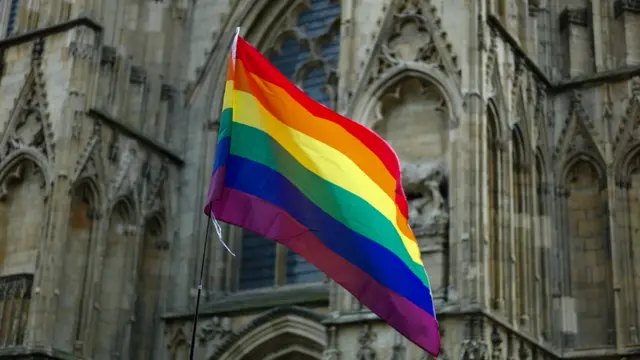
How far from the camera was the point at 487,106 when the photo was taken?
1589cm

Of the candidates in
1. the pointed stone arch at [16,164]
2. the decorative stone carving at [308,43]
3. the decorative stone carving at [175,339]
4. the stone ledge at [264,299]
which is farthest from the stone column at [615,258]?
the pointed stone arch at [16,164]

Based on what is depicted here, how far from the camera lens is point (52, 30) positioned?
730 inches

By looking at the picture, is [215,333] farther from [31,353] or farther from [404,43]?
[404,43]

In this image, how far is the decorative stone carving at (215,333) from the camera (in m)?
17.7

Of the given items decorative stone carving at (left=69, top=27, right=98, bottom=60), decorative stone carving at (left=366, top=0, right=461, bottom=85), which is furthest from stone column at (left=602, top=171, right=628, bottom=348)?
decorative stone carving at (left=69, top=27, right=98, bottom=60)

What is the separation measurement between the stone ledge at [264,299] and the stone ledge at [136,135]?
A: 282 centimetres

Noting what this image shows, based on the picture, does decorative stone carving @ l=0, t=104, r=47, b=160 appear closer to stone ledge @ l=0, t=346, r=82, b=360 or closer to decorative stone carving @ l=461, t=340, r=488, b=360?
stone ledge @ l=0, t=346, r=82, b=360

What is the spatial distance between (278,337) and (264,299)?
1.02 m

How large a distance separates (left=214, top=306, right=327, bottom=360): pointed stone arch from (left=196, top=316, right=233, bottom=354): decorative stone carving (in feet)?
0.53

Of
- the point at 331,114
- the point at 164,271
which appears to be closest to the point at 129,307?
the point at 164,271

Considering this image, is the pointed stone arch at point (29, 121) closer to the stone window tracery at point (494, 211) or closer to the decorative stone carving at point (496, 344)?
the stone window tracery at point (494, 211)

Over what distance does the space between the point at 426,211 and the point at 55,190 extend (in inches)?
238

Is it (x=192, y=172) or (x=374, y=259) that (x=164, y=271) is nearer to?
(x=192, y=172)

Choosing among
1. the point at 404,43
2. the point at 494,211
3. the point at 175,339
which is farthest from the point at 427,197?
the point at 175,339
